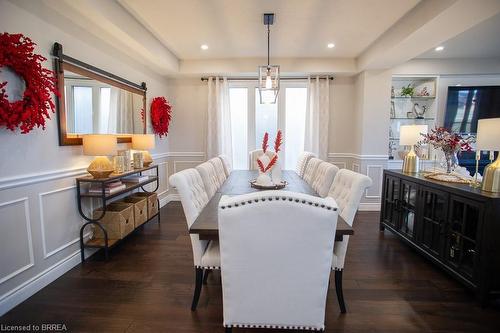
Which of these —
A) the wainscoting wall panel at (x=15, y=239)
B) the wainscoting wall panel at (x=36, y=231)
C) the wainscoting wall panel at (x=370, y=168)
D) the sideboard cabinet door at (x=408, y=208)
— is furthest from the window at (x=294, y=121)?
the wainscoting wall panel at (x=15, y=239)

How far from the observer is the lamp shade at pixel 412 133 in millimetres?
3113

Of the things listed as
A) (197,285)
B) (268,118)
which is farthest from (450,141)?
(268,118)

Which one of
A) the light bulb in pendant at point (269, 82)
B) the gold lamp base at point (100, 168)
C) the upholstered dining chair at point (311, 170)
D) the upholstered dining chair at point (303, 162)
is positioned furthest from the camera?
the upholstered dining chair at point (303, 162)

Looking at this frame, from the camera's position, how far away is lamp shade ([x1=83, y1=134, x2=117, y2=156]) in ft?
7.88

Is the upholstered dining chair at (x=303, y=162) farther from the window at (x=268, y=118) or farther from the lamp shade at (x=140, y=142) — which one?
the lamp shade at (x=140, y=142)

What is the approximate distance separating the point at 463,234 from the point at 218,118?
12.7 ft

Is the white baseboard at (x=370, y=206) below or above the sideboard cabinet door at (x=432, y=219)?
below

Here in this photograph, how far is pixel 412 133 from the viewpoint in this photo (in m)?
3.17

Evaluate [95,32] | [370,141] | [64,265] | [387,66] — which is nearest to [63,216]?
[64,265]

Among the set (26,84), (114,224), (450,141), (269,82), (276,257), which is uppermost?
(269,82)

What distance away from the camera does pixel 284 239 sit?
1.25 meters

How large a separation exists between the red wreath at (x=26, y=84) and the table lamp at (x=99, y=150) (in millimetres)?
424

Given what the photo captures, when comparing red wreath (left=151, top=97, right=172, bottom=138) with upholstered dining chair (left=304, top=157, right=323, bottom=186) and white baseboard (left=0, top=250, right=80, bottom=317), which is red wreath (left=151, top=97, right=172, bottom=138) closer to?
white baseboard (left=0, top=250, right=80, bottom=317)

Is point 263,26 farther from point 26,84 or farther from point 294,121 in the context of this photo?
point 26,84
